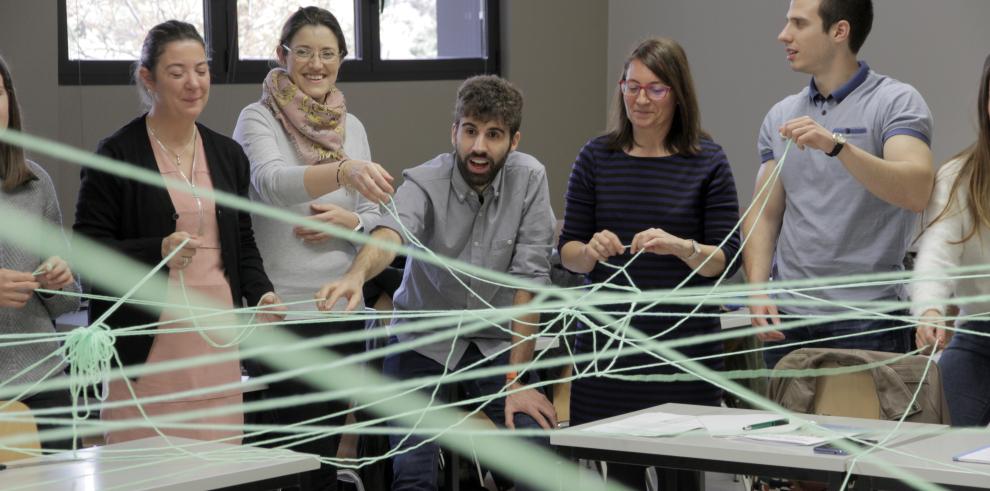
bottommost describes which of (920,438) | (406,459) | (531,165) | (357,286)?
(406,459)

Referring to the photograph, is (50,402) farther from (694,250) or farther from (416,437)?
(694,250)

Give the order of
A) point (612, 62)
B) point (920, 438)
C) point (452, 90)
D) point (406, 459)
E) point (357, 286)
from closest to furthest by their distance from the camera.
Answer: point (920, 438) < point (357, 286) < point (406, 459) < point (452, 90) < point (612, 62)

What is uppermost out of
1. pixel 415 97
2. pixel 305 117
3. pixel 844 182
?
pixel 415 97

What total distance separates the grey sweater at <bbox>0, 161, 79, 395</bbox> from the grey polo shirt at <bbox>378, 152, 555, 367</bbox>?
2.61 feet

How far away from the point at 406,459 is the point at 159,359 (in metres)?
0.62

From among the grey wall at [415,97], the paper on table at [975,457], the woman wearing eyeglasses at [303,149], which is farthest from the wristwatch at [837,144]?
the grey wall at [415,97]

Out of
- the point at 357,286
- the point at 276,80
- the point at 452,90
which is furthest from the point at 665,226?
the point at 452,90

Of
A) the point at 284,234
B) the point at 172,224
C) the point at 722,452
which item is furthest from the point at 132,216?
the point at 722,452

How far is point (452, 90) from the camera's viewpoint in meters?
6.12

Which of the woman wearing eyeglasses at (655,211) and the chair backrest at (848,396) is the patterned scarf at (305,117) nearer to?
the woman wearing eyeglasses at (655,211)

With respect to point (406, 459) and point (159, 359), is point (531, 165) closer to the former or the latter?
point (406, 459)

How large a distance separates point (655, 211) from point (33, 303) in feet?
4.61

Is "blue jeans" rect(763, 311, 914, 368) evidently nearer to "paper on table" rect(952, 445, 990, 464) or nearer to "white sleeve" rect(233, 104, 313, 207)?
"paper on table" rect(952, 445, 990, 464)

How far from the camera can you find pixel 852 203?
2648mm
